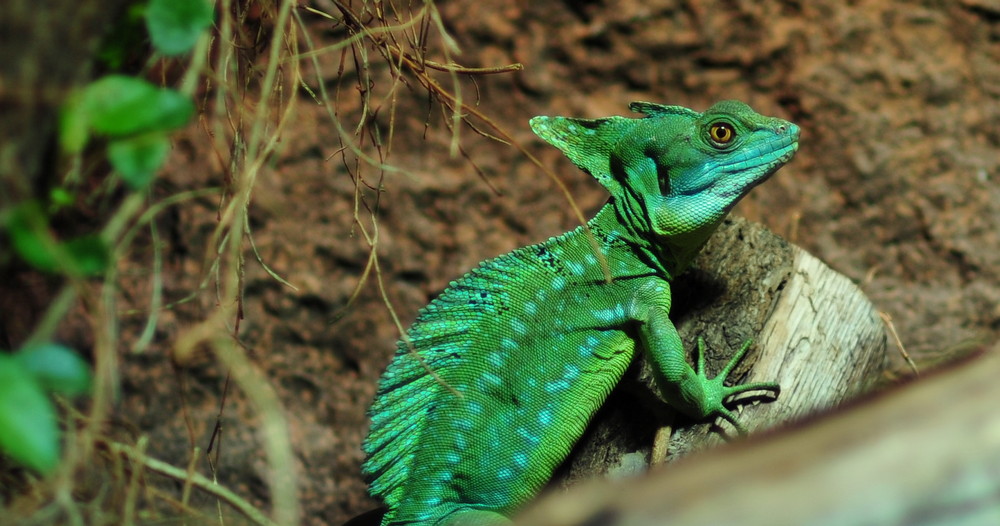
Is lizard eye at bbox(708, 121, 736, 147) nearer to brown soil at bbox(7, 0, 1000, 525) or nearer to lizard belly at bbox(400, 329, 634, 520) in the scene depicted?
lizard belly at bbox(400, 329, 634, 520)

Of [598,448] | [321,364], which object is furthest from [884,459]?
[321,364]

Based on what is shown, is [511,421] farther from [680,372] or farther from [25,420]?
[25,420]

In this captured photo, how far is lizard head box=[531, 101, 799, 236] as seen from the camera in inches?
121

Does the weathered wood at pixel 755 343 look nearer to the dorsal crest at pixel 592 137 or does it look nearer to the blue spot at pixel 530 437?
the blue spot at pixel 530 437

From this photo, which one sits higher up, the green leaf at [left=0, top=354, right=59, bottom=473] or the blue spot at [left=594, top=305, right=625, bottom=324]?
the blue spot at [left=594, top=305, right=625, bottom=324]

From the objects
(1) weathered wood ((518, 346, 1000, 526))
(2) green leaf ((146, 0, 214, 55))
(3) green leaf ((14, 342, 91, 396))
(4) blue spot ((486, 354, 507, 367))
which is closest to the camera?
(1) weathered wood ((518, 346, 1000, 526))

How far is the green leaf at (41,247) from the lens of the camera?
4.48 feet

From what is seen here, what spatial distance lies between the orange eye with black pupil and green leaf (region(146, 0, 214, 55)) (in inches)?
83.8

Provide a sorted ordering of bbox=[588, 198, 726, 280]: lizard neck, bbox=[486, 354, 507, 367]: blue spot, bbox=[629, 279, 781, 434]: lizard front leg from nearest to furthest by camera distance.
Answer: bbox=[629, 279, 781, 434]: lizard front leg, bbox=[486, 354, 507, 367]: blue spot, bbox=[588, 198, 726, 280]: lizard neck

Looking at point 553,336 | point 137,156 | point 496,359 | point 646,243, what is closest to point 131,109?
point 137,156

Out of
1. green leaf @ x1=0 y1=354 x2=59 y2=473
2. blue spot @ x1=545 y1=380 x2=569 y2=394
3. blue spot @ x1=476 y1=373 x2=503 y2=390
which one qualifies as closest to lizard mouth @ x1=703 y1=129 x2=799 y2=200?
blue spot @ x1=545 y1=380 x2=569 y2=394

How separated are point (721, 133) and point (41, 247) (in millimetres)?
2452

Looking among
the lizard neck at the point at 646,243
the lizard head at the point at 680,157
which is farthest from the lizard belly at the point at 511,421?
the lizard head at the point at 680,157

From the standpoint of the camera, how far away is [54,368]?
1359 millimetres
